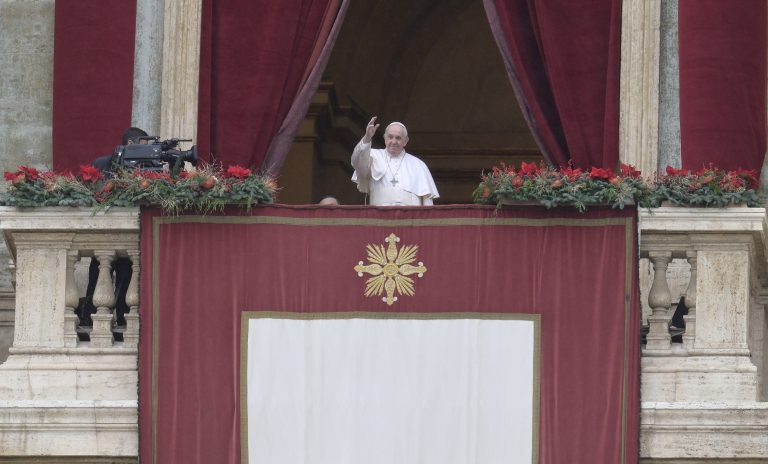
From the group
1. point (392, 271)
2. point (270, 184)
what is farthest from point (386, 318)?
point (270, 184)

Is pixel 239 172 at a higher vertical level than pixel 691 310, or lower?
higher

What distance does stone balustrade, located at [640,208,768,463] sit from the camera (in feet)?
54.0

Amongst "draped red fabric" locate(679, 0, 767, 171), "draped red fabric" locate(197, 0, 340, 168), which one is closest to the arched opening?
"draped red fabric" locate(197, 0, 340, 168)

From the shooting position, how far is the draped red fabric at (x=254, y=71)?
18656mm

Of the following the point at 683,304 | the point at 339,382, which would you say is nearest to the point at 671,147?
the point at 683,304

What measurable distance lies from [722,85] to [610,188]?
201cm

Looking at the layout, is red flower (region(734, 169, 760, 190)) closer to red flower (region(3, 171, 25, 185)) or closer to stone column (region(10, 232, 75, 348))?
stone column (region(10, 232, 75, 348))

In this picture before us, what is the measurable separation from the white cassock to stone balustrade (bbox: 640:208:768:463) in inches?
79.8

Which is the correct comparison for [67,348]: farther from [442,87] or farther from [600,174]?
[442,87]

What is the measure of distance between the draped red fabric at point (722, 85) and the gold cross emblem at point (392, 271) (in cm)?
244

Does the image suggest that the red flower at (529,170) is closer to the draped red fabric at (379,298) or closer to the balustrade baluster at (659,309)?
the draped red fabric at (379,298)

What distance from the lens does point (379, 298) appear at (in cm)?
1688

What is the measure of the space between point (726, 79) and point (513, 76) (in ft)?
5.38

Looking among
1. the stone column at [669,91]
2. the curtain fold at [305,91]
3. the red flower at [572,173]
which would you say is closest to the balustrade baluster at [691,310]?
the red flower at [572,173]
